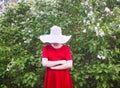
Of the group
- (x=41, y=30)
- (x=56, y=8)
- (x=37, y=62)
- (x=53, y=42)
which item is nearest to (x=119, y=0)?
(x=56, y=8)

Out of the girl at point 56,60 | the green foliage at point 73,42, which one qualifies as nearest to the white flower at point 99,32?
the green foliage at point 73,42

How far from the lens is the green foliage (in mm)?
5828

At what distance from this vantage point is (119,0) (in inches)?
283

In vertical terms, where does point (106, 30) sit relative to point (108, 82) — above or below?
above

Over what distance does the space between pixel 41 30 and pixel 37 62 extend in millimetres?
718

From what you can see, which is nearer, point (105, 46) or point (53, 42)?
point (53, 42)

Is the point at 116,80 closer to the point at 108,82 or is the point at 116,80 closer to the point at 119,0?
the point at 108,82

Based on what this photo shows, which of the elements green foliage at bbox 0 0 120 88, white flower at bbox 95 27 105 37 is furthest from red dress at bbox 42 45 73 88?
white flower at bbox 95 27 105 37

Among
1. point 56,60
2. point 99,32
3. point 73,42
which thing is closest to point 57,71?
point 56,60

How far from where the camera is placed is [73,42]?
6.23 meters

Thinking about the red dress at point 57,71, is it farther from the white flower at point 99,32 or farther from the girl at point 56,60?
the white flower at point 99,32

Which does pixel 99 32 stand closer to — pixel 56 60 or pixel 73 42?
pixel 73 42

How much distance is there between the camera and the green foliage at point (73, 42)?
5828mm

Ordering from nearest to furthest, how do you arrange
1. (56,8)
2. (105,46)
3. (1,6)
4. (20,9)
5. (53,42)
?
(53,42), (105,46), (56,8), (20,9), (1,6)
